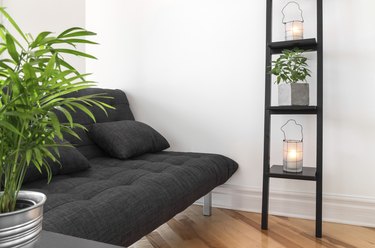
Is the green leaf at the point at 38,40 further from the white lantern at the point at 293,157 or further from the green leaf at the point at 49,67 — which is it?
the white lantern at the point at 293,157

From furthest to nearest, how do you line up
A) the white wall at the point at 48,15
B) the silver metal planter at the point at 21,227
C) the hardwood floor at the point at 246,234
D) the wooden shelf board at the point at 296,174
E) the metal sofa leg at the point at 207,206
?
the white wall at the point at 48,15
the metal sofa leg at the point at 207,206
the wooden shelf board at the point at 296,174
the hardwood floor at the point at 246,234
the silver metal planter at the point at 21,227

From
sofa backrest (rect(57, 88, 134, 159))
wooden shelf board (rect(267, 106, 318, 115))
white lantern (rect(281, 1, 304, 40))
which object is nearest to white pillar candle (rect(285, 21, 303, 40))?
white lantern (rect(281, 1, 304, 40))

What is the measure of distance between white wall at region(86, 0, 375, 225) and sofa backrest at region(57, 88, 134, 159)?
0.15m

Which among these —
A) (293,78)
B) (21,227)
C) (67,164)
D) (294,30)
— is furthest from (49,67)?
(294,30)

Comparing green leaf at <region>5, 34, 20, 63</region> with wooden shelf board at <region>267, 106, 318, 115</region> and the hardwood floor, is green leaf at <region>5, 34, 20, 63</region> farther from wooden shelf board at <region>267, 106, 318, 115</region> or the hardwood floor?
wooden shelf board at <region>267, 106, 318, 115</region>

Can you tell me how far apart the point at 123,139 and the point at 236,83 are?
0.78m

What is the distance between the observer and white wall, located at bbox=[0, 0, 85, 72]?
104 inches

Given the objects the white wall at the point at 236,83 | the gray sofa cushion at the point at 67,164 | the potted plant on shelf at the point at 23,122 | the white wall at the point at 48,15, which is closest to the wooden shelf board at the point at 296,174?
the white wall at the point at 236,83

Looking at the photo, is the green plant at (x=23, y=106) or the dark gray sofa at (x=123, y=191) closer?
the green plant at (x=23, y=106)

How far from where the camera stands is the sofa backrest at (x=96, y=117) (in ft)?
6.03

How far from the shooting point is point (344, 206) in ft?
6.13

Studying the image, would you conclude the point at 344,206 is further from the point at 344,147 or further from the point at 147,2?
the point at 147,2

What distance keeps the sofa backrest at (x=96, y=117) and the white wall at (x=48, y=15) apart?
595mm

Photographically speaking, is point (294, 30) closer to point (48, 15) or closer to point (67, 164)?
point (67, 164)
